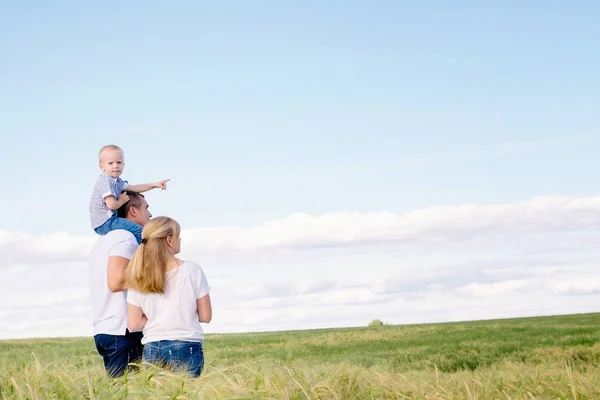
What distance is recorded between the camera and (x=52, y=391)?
477 centimetres

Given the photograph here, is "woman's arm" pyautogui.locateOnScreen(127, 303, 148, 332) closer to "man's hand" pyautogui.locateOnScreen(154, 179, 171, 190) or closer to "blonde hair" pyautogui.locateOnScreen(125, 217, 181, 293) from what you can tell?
"blonde hair" pyautogui.locateOnScreen(125, 217, 181, 293)

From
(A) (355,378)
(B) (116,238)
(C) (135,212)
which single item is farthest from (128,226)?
(A) (355,378)

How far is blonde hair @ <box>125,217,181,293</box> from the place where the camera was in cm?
536

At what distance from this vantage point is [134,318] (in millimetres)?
5570

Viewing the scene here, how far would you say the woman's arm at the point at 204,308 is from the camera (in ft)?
18.1

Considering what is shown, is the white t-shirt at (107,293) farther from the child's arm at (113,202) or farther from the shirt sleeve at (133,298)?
the child's arm at (113,202)

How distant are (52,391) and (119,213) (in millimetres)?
1709

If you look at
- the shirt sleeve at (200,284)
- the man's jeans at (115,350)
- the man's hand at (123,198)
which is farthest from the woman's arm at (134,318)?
the man's hand at (123,198)

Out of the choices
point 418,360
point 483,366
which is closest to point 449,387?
point 483,366

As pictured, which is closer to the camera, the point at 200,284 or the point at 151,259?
the point at 151,259

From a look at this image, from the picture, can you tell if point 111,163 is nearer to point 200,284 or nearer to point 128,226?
point 128,226

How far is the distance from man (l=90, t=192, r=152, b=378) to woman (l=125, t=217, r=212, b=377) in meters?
0.07

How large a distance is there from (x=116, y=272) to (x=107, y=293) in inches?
8.9

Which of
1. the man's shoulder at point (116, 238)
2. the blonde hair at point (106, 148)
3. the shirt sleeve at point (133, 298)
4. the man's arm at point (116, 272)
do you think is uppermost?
the blonde hair at point (106, 148)
